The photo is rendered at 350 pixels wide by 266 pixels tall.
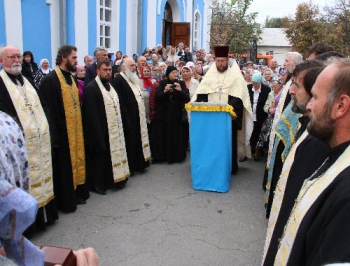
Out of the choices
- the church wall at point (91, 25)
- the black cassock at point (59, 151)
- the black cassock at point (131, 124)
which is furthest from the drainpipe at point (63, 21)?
the black cassock at point (59, 151)

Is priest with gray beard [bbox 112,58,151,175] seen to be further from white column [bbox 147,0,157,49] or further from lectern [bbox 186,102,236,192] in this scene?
white column [bbox 147,0,157,49]

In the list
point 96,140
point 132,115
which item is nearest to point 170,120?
point 132,115

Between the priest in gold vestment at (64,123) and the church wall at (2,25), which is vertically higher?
the church wall at (2,25)

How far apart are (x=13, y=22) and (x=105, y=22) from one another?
3.85m

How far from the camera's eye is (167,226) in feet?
13.3

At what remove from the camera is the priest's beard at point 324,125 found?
139cm

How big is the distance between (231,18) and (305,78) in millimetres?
27718

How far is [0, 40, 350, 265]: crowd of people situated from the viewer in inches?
53.2

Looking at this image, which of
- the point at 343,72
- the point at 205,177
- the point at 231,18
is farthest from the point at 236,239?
the point at 231,18

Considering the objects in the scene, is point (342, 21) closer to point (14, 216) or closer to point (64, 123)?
point (64, 123)

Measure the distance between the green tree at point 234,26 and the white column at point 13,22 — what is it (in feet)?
70.6

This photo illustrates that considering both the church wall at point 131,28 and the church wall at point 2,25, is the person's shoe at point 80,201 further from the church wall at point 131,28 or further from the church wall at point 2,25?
the church wall at point 131,28

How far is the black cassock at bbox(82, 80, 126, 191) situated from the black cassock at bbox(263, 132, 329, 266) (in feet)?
10.1

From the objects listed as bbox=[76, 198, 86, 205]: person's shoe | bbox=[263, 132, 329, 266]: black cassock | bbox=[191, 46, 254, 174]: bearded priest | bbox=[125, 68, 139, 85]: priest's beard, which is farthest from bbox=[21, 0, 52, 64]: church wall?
bbox=[263, 132, 329, 266]: black cassock
